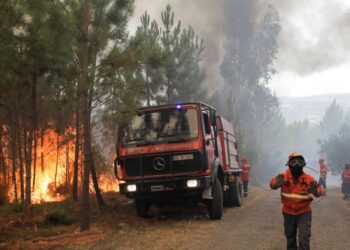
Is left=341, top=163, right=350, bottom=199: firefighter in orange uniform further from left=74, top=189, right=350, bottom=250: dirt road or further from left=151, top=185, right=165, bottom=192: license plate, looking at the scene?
left=151, top=185, right=165, bottom=192: license plate

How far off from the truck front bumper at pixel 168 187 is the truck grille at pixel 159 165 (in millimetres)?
190

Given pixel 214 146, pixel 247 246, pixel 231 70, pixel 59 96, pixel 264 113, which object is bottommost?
pixel 247 246

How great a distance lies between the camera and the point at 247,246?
24.8 feet

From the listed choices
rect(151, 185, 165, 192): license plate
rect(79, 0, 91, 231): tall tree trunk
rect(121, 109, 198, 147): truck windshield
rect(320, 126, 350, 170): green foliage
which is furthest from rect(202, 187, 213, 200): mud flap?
rect(320, 126, 350, 170): green foliage

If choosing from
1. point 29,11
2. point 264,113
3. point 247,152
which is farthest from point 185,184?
point 264,113

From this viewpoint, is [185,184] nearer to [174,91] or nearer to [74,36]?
[74,36]

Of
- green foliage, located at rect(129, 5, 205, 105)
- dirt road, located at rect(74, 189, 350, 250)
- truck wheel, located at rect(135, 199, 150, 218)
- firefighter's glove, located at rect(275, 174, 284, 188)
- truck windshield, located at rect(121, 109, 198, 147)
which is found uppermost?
green foliage, located at rect(129, 5, 205, 105)

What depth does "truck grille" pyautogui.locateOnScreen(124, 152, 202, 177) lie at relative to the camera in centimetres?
1008

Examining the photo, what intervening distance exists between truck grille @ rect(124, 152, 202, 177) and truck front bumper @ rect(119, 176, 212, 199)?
19 cm

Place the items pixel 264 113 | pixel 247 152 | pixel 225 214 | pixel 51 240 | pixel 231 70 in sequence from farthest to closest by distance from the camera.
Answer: pixel 264 113, pixel 231 70, pixel 247 152, pixel 225 214, pixel 51 240

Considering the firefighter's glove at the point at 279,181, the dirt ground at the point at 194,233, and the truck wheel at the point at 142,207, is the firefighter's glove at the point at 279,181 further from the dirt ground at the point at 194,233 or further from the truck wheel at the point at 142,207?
the truck wheel at the point at 142,207

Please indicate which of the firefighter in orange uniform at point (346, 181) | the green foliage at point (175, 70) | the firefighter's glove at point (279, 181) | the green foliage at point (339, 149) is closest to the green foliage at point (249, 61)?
the green foliage at point (339, 149)

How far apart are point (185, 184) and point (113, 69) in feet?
10.1

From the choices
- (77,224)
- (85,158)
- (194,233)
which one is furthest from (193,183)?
(77,224)
